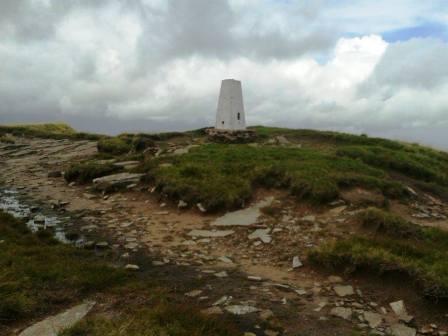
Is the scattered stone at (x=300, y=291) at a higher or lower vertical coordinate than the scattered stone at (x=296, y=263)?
lower

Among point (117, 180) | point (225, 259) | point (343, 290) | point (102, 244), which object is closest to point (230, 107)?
point (117, 180)

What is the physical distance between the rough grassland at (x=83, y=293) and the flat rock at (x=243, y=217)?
3780mm

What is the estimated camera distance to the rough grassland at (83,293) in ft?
15.6

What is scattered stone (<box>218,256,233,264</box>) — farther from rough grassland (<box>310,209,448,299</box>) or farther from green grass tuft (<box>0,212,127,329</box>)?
green grass tuft (<box>0,212,127,329</box>)

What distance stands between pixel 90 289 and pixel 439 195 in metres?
12.8

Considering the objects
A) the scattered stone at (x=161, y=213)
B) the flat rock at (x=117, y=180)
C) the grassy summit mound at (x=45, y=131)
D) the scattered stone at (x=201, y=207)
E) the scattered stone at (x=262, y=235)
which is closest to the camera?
the scattered stone at (x=262, y=235)

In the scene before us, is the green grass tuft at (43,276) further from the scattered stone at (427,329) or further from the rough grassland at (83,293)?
the scattered stone at (427,329)

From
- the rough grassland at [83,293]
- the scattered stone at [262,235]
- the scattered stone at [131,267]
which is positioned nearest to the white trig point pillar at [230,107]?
the scattered stone at [262,235]

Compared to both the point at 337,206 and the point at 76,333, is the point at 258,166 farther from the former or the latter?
the point at 76,333

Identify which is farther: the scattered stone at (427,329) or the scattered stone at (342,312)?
the scattered stone at (342,312)

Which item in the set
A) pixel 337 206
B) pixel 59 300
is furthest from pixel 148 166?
pixel 59 300

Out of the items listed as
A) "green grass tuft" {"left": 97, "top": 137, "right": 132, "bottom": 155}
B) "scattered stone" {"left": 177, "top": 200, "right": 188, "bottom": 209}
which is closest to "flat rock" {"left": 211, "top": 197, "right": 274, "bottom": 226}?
"scattered stone" {"left": 177, "top": 200, "right": 188, "bottom": 209}

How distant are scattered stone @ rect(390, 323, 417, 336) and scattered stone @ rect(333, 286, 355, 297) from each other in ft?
3.47

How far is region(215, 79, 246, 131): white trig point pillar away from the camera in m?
26.1
